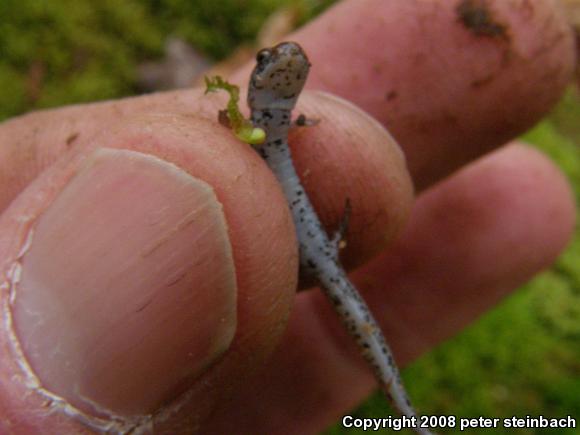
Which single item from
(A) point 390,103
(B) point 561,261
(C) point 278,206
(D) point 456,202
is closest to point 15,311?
(C) point 278,206

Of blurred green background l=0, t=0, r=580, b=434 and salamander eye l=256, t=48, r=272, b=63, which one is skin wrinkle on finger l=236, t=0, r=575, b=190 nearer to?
salamander eye l=256, t=48, r=272, b=63

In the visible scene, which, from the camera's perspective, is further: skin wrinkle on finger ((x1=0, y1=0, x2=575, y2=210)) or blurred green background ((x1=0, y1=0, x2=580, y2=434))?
blurred green background ((x1=0, y1=0, x2=580, y2=434))

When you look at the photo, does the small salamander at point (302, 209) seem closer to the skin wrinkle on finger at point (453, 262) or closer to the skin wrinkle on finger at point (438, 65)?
the skin wrinkle on finger at point (438, 65)

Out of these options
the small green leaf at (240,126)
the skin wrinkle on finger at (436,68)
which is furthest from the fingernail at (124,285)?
the skin wrinkle on finger at (436,68)

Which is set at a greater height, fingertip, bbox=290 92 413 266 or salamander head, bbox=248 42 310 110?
salamander head, bbox=248 42 310 110

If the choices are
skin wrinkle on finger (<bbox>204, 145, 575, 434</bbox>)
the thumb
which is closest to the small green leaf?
the thumb

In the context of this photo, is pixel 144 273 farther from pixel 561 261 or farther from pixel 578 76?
pixel 578 76

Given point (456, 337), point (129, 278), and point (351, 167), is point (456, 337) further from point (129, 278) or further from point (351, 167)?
point (129, 278)
